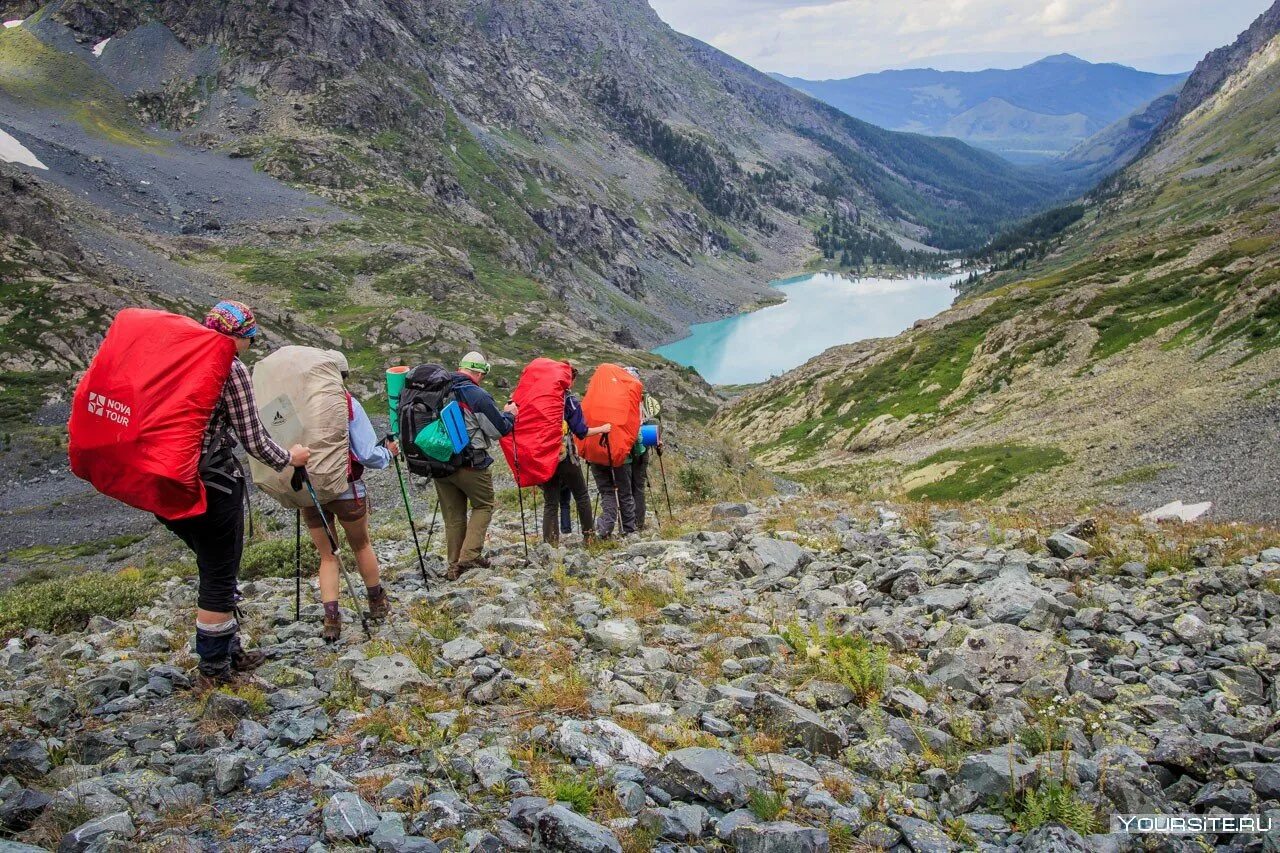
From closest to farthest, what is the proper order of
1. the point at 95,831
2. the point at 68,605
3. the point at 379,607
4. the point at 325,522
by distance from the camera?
the point at 95,831, the point at 325,522, the point at 379,607, the point at 68,605

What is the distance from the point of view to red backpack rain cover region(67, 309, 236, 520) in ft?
20.6

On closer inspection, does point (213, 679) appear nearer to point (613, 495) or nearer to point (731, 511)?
point (613, 495)

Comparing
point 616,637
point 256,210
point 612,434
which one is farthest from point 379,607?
point 256,210

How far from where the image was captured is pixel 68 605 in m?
11.7

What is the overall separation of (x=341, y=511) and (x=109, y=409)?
2823 mm

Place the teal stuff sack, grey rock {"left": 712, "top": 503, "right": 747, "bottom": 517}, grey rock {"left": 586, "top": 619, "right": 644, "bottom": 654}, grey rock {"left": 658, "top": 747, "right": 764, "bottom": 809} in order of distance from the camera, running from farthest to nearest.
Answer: grey rock {"left": 712, "top": 503, "right": 747, "bottom": 517}
the teal stuff sack
grey rock {"left": 586, "top": 619, "right": 644, "bottom": 654}
grey rock {"left": 658, "top": 747, "right": 764, "bottom": 809}

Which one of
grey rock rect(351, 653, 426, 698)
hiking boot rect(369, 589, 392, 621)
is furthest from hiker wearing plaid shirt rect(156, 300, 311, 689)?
hiking boot rect(369, 589, 392, 621)

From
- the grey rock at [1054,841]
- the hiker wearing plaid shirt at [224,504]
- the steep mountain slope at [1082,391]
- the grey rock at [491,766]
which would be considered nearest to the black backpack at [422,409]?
the hiker wearing plaid shirt at [224,504]

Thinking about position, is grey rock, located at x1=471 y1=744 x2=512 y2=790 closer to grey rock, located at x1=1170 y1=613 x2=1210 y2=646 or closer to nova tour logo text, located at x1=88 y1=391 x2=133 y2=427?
nova tour logo text, located at x1=88 y1=391 x2=133 y2=427

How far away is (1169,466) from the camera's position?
2891 cm

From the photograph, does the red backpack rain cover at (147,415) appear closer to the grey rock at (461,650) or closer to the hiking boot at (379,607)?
the grey rock at (461,650)

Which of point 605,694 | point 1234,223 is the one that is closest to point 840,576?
point 605,694

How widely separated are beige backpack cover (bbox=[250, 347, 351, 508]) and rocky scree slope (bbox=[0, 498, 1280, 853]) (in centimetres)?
182

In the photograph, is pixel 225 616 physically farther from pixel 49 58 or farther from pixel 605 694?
pixel 49 58
